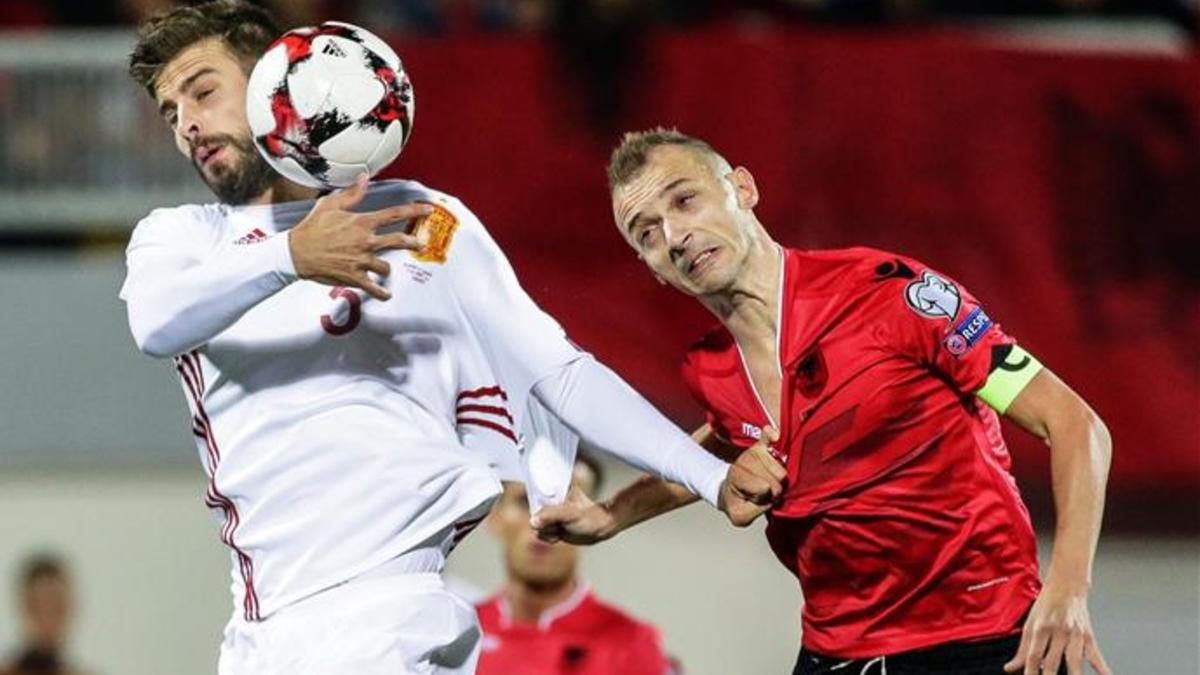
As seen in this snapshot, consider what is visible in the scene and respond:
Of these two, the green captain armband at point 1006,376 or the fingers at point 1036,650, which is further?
the green captain armband at point 1006,376

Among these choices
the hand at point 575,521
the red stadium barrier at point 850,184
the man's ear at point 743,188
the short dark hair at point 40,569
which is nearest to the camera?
the hand at point 575,521

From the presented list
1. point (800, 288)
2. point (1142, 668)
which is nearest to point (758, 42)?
point (1142, 668)

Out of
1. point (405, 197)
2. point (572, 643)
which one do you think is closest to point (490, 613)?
point (572, 643)

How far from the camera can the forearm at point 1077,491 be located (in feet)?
13.4

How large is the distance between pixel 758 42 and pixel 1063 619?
480 cm

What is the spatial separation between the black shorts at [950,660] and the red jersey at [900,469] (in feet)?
0.06

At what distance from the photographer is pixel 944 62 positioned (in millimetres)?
8672

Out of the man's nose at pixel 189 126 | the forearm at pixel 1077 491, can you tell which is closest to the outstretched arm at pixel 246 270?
the man's nose at pixel 189 126

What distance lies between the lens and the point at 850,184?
8602 millimetres

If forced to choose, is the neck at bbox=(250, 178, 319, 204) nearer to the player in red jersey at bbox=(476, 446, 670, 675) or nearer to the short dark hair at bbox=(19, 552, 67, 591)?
the player in red jersey at bbox=(476, 446, 670, 675)

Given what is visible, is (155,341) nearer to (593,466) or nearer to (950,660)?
(950,660)

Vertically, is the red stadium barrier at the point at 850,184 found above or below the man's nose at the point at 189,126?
below

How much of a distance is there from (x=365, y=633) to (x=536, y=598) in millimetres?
3116

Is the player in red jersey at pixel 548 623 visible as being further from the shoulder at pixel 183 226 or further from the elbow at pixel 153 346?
the elbow at pixel 153 346
